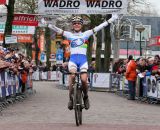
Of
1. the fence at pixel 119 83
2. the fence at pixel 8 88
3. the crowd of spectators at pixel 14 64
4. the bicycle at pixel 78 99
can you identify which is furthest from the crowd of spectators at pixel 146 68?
the bicycle at pixel 78 99

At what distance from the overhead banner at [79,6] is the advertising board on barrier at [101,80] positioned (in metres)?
12.1

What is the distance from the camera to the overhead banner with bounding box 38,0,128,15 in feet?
74.8

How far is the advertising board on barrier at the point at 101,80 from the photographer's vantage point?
115ft

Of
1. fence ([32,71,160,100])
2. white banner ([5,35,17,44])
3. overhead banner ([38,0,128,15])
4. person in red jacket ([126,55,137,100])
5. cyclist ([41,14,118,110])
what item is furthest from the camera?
person in red jacket ([126,55,137,100])

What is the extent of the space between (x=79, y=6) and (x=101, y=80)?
13250 mm

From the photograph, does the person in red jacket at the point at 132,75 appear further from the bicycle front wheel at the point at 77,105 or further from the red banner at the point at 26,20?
the bicycle front wheel at the point at 77,105

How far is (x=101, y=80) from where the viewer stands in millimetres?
35906

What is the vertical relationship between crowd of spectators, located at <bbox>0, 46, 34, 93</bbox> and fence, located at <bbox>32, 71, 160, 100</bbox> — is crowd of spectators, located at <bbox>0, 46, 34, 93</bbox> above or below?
above

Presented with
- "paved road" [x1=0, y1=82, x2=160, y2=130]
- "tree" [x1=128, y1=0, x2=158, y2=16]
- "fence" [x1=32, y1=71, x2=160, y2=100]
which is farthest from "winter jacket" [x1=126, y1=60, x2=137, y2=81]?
"tree" [x1=128, y1=0, x2=158, y2=16]

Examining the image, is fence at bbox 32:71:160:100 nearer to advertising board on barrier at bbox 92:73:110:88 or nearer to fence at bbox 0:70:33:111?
advertising board on barrier at bbox 92:73:110:88

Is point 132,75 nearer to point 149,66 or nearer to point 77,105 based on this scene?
point 149,66

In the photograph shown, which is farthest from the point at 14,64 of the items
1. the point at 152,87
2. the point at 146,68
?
the point at 146,68

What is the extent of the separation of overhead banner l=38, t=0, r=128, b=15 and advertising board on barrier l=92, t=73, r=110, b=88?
1214cm

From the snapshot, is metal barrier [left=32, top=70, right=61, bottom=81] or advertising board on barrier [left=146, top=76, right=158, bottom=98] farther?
metal barrier [left=32, top=70, right=61, bottom=81]
